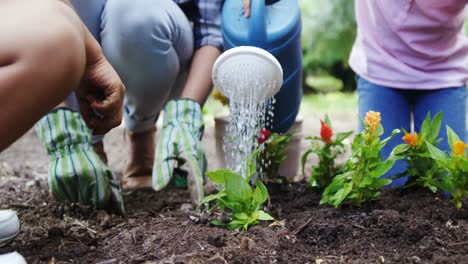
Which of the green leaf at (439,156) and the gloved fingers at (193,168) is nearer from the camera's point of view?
the green leaf at (439,156)

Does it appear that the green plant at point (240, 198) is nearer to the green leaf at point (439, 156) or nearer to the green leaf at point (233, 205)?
the green leaf at point (233, 205)

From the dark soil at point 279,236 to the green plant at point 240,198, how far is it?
1.5 inches

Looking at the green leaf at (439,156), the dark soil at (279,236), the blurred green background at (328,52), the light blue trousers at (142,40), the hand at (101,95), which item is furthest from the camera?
the blurred green background at (328,52)

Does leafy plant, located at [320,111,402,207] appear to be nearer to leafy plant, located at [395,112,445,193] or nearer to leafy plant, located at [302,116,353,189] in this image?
→ leafy plant, located at [395,112,445,193]

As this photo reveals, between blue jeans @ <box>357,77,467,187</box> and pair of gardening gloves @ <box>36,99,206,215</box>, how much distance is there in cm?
64

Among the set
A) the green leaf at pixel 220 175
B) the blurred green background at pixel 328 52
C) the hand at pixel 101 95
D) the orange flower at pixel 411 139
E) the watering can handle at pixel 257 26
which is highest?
the watering can handle at pixel 257 26

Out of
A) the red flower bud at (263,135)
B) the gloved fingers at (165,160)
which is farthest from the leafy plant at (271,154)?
the gloved fingers at (165,160)

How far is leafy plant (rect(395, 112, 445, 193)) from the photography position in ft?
5.63

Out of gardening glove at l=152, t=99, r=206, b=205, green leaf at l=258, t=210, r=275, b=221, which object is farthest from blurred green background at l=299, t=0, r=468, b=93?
green leaf at l=258, t=210, r=275, b=221

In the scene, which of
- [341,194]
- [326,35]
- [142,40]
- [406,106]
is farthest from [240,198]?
[326,35]

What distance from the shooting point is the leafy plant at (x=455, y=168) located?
1.55 m

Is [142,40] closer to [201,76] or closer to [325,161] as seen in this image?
[201,76]

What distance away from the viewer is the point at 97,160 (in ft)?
6.14

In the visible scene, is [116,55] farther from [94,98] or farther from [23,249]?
[23,249]
